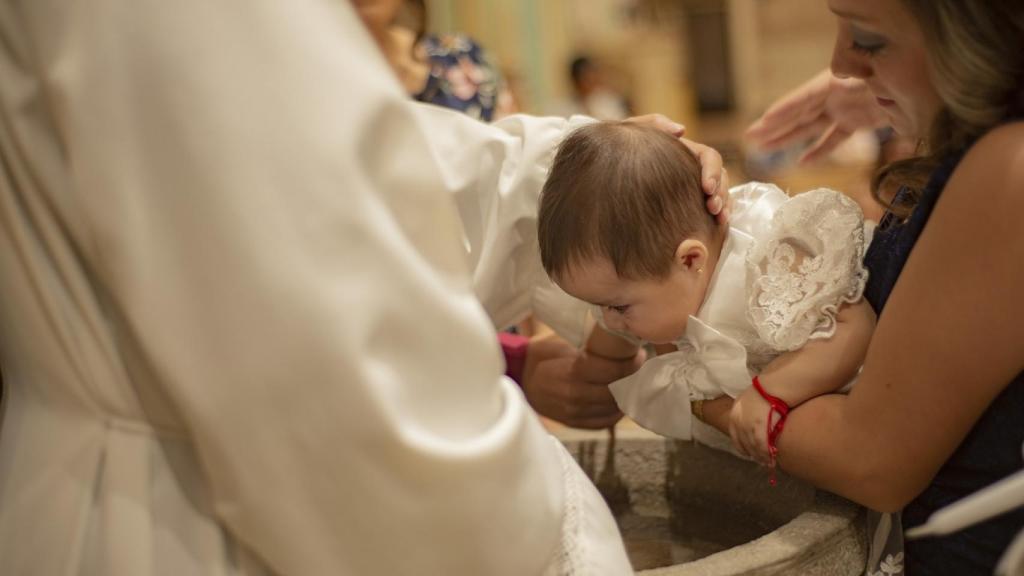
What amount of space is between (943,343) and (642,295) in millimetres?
405

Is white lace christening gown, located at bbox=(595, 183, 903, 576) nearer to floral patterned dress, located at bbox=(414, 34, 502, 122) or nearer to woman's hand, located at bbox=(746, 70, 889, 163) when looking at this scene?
woman's hand, located at bbox=(746, 70, 889, 163)

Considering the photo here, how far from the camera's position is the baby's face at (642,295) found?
51.1 inches

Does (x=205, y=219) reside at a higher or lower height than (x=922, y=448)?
higher

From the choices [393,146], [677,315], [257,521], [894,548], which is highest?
[393,146]

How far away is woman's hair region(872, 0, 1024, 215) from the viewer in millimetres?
976

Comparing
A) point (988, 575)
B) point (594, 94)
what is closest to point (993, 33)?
point (988, 575)

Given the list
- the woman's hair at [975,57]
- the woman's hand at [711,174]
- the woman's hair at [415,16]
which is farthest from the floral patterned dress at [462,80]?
the woman's hair at [975,57]

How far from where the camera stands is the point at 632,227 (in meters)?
1.27

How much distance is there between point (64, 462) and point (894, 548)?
92cm

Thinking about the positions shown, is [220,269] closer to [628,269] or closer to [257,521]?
[257,521]

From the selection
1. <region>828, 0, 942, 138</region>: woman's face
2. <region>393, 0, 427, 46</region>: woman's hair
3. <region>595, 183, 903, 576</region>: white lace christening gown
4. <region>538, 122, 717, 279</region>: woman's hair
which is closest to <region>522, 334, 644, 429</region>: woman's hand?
<region>595, 183, 903, 576</region>: white lace christening gown

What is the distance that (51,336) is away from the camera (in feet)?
2.69

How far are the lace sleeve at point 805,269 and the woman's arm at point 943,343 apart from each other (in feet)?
0.40

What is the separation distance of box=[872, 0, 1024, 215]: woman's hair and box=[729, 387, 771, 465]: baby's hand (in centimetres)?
38
